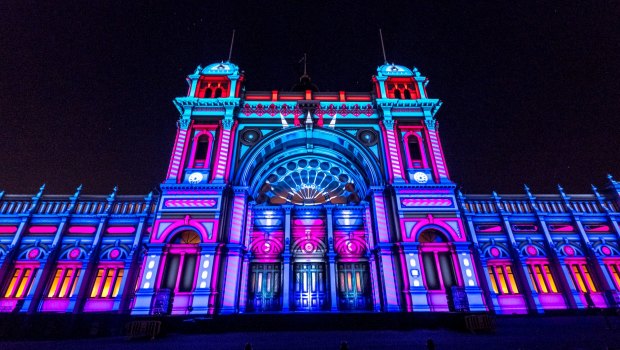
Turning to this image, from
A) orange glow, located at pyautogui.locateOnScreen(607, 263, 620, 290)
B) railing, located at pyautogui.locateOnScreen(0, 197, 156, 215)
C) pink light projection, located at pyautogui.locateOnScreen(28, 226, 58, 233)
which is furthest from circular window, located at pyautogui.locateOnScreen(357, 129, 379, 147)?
pink light projection, located at pyautogui.locateOnScreen(28, 226, 58, 233)

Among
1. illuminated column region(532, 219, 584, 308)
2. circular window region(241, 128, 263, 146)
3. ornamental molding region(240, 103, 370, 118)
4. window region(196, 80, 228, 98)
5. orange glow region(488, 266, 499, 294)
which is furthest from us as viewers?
window region(196, 80, 228, 98)

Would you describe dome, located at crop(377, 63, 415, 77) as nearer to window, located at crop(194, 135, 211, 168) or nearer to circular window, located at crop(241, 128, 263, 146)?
circular window, located at crop(241, 128, 263, 146)

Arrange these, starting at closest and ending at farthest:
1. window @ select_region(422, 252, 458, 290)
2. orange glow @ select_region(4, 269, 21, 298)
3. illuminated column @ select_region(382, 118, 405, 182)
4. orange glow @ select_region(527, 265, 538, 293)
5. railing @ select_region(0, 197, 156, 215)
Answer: window @ select_region(422, 252, 458, 290), orange glow @ select_region(4, 269, 21, 298), illuminated column @ select_region(382, 118, 405, 182), orange glow @ select_region(527, 265, 538, 293), railing @ select_region(0, 197, 156, 215)

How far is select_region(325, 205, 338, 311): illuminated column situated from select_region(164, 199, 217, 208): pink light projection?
877cm

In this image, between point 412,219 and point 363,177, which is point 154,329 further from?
point 363,177

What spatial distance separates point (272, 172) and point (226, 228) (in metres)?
7.27

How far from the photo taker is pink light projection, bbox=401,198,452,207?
1972 cm

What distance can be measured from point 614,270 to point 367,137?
21496mm

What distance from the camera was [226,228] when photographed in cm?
1869

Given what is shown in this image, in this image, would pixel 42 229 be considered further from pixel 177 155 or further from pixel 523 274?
pixel 523 274

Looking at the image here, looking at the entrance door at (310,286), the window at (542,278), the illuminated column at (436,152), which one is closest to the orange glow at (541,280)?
the window at (542,278)

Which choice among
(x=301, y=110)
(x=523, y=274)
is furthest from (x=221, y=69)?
(x=523, y=274)

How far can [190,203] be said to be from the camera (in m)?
19.1

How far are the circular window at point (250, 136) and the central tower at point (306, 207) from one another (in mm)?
98
